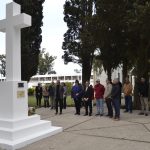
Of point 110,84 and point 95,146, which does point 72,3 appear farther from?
point 95,146

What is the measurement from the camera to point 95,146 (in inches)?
358

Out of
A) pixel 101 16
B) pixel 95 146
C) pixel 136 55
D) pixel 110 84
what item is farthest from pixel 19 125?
pixel 136 55

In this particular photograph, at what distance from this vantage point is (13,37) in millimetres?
10797

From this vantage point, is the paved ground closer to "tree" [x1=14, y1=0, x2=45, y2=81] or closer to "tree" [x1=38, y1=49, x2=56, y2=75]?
"tree" [x1=14, y1=0, x2=45, y2=81]

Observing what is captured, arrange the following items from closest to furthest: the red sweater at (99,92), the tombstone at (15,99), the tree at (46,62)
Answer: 1. the tombstone at (15,99)
2. the red sweater at (99,92)
3. the tree at (46,62)

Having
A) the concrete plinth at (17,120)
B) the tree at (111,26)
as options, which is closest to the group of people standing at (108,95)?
the tree at (111,26)

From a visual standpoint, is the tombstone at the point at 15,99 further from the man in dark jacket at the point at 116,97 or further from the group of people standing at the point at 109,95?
the group of people standing at the point at 109,95

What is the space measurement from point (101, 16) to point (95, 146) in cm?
1039

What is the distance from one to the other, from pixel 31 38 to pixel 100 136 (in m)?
18.3

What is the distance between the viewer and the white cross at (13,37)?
1066cm

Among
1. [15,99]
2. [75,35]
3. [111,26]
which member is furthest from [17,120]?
[75,35]

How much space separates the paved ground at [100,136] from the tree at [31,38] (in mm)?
13903

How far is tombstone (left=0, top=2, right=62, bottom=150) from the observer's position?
32.5ft

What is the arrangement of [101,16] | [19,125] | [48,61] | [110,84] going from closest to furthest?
[19,125] → [110,84] → [101,16] → [48,61]
